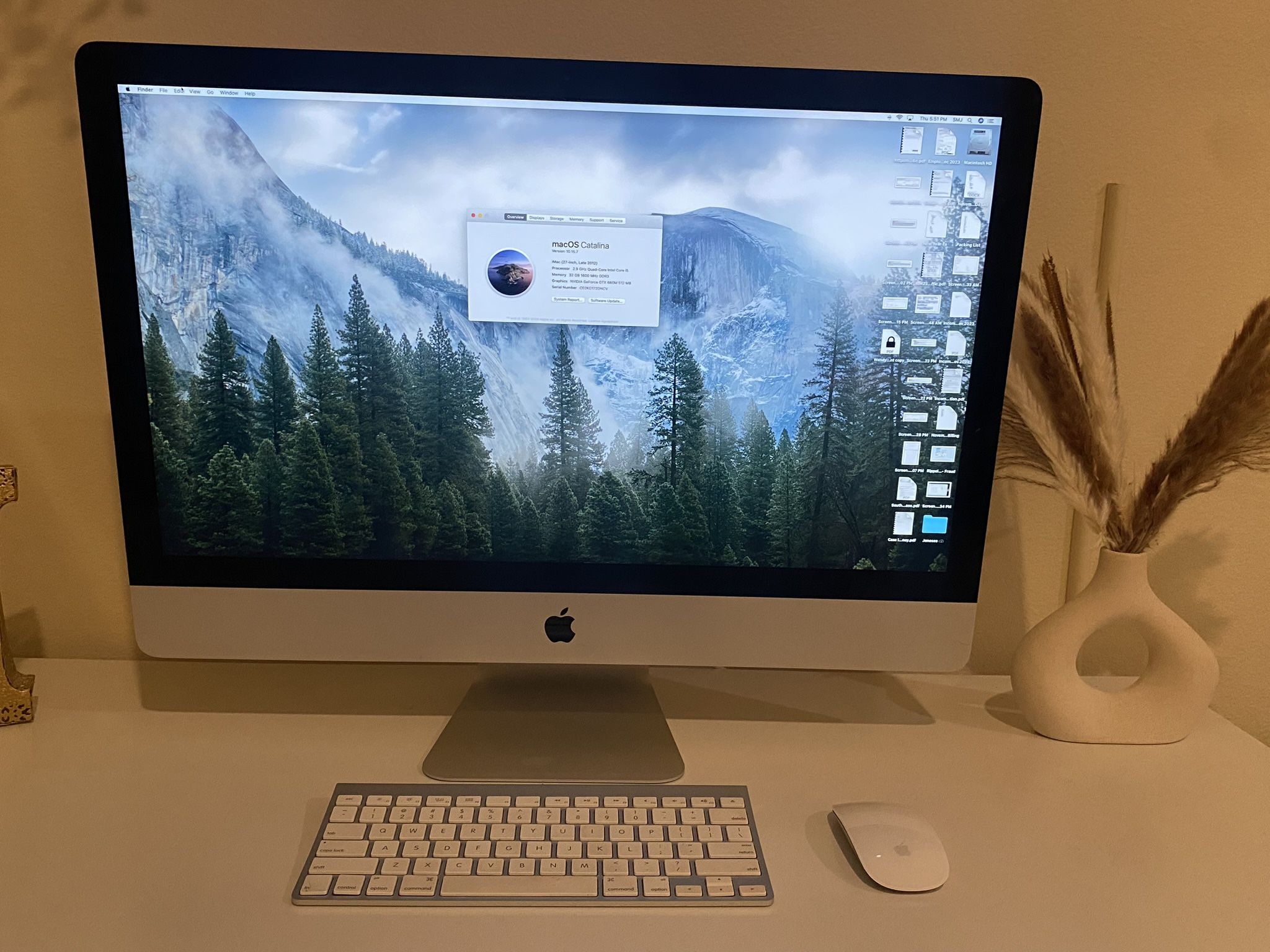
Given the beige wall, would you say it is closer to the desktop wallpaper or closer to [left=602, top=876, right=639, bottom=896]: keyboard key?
the desktop wallpaper

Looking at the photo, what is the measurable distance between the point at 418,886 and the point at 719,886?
22 cm

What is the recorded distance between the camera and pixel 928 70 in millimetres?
941

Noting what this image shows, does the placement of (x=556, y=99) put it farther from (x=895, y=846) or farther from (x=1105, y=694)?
(x=1105, y=694)

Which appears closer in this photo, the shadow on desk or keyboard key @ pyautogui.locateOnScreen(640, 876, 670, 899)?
keyboard key @ pyautogui.locateOnScreen(640, 876, 670, 899)

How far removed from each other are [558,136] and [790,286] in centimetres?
24

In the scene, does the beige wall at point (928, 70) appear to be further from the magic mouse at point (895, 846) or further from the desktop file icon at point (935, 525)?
the magic mouse at point (895, 846)

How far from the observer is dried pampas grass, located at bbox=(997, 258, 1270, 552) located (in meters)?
0.78

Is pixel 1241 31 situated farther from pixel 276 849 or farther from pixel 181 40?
pixel 276 849

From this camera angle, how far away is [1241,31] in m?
0.95

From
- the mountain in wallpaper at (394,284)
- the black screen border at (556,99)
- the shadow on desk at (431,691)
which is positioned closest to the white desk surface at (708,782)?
the shadow on desk at (431,691)

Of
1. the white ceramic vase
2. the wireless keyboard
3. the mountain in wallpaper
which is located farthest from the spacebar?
the white ceramic vase

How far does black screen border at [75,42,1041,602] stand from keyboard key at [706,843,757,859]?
0.74ft

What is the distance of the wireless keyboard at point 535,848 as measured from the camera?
593mm

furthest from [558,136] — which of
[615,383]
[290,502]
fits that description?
[290,502]
